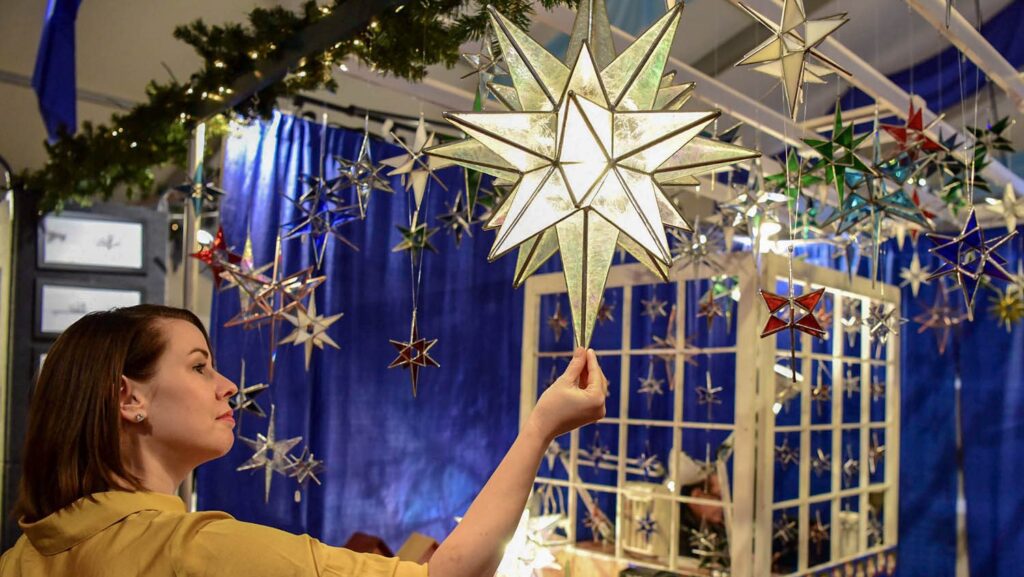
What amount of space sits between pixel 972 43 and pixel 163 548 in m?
2.95

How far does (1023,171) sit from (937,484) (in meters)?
2.01

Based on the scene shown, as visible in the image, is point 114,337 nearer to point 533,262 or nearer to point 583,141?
point 533,262

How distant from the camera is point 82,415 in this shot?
1336mm

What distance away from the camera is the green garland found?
245cm

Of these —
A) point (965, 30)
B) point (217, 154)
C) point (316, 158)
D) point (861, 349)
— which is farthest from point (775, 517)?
point (217, 154)

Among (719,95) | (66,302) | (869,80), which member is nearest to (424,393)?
(66,302)

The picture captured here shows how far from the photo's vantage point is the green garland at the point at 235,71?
2.45 meters

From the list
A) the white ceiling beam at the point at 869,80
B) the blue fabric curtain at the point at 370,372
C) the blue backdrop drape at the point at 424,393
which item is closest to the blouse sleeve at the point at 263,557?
the white ceiling beam at the point at 869,80

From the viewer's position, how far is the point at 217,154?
4.67 metres

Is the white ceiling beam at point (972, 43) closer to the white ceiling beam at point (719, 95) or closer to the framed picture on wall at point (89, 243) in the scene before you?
the white ceiling beam at point (719, 95)

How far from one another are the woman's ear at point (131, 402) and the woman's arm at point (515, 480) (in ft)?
1.84

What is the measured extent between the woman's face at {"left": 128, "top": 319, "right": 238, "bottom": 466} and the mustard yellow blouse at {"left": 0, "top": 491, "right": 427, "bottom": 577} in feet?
0.33

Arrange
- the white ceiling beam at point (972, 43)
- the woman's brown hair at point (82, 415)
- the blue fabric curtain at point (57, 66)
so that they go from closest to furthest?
the woman's brown hair at point (82, 415)
the white ceiling beam at point (972, 43)
the blue fabric curtain at point (57, 66)

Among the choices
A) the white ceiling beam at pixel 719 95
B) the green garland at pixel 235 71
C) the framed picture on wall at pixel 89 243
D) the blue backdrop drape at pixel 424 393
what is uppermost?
the white ceiling beam at pixel 719 95
